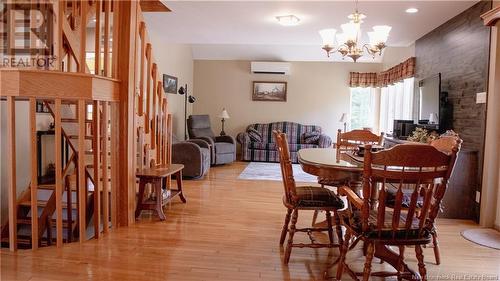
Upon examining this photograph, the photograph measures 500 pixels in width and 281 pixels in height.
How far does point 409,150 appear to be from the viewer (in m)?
1.76

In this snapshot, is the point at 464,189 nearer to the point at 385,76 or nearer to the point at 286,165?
the point at 286,165

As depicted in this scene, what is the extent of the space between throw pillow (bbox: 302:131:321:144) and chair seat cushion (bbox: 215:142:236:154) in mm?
1663

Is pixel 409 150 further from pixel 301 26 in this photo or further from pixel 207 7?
pixel 301 26

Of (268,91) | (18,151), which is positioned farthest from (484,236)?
(268,91)

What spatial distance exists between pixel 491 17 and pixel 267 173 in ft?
13.1

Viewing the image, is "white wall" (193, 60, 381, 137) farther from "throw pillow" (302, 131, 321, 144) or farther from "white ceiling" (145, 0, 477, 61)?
"white ceiling" (145, 0, 477, 61)

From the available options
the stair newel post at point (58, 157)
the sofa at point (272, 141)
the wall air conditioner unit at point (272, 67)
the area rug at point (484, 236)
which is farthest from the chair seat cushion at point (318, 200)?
the wall air conditioner unit at point (272, 67)

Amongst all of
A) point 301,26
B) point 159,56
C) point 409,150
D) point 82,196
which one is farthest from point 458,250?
point 159,56

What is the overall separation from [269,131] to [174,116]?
218 cm

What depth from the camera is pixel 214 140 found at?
777 centimetres

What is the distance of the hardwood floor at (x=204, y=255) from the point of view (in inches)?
91.7

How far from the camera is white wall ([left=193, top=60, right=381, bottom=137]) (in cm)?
862

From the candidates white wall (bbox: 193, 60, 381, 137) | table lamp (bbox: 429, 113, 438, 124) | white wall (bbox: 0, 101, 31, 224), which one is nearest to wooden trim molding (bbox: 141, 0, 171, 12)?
white wall (bbox: 0, 101, 31, 224)

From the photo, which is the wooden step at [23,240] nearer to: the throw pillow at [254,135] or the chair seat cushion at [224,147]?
the chair seat cushion at [224,147]
